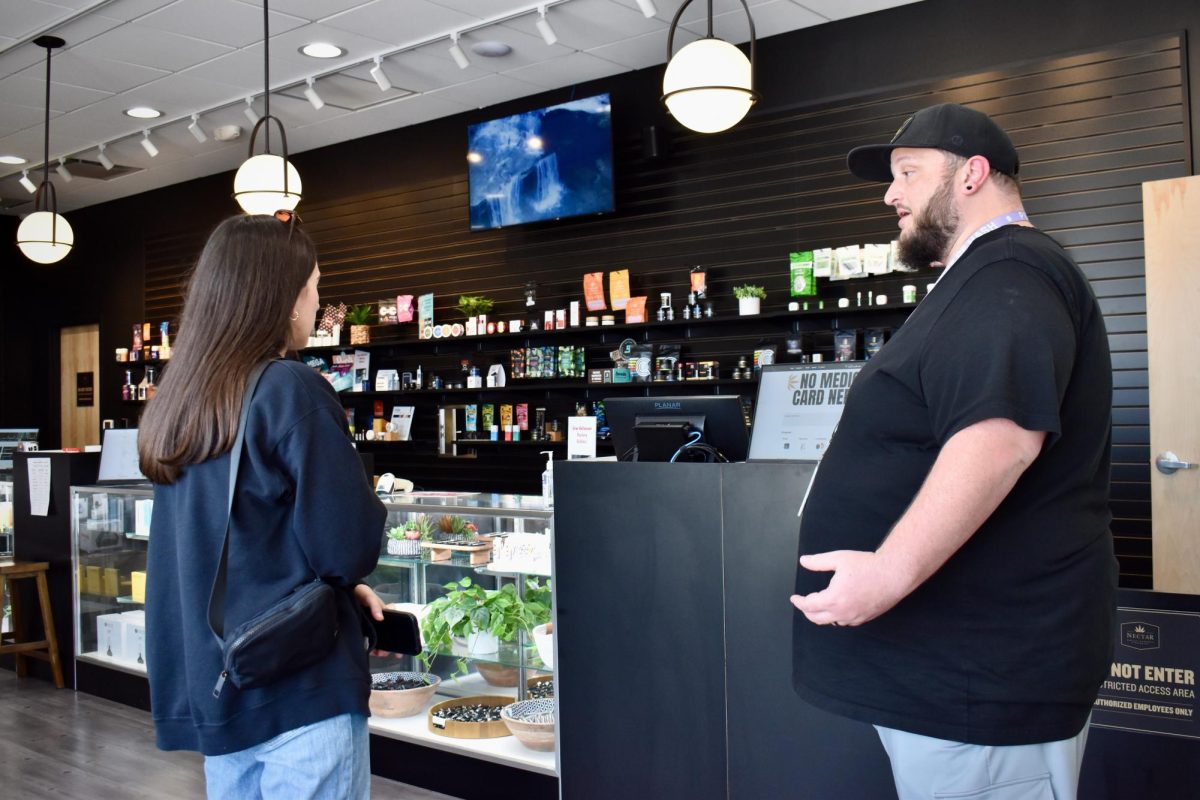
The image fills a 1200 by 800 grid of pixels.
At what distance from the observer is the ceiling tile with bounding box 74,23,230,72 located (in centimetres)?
576

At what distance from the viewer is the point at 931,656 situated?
4.79ft

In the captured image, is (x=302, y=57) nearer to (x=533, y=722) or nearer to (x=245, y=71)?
(x=245, y=71)

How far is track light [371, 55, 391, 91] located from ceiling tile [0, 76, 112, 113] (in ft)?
6.60

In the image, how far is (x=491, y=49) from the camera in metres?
6.00

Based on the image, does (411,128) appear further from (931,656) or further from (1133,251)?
(931,656)

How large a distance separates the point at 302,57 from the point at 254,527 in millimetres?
5228

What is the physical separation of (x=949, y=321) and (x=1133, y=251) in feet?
12.6

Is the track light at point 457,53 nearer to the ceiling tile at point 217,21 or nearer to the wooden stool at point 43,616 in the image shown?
the ceiling tile at point 217,21

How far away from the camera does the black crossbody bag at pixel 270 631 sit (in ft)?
5.10

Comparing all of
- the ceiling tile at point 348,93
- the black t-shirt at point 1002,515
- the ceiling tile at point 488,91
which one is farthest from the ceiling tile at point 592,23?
the black t-shirt at point 1002,515

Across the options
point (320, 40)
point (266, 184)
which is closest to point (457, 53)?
point (320, 40)

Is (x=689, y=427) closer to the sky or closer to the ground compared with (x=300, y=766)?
closer to the sky

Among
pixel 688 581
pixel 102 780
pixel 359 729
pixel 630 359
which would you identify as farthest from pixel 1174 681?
pixel 630 359

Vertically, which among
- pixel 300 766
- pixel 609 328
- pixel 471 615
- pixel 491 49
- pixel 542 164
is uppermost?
pixel 491 49
